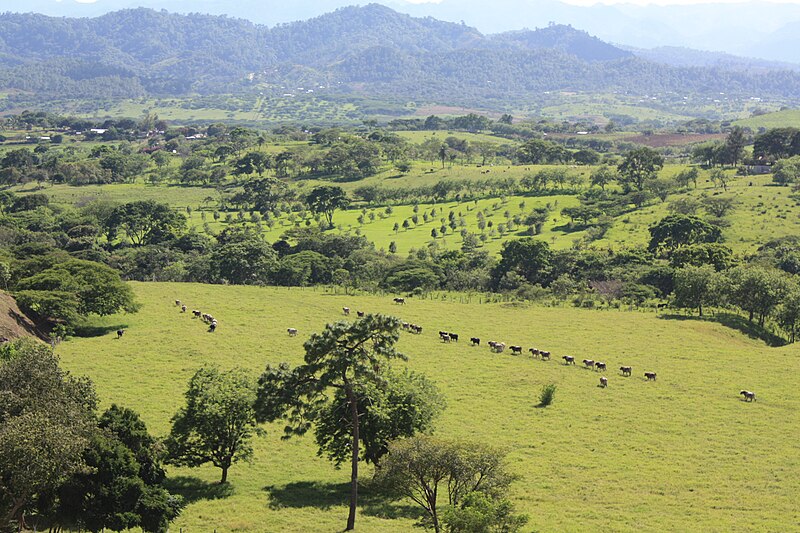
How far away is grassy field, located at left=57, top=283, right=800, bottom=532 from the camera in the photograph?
37.9 m

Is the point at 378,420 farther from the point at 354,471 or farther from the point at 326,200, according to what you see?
the point at 326,200

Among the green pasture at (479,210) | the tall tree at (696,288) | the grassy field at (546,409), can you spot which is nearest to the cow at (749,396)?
the grassy field at (546,409)

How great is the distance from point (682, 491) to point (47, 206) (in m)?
138

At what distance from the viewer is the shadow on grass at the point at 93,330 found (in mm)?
66688

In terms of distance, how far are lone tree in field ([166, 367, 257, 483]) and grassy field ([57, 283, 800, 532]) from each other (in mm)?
1700

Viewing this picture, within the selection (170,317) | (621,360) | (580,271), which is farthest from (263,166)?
(621,360)

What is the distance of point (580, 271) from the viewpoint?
10688cm

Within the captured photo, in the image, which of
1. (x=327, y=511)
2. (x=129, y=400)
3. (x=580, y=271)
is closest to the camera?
(x=327, y=511)

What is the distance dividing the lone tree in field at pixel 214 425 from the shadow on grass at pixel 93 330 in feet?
98.8

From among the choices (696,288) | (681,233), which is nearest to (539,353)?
(696,288)

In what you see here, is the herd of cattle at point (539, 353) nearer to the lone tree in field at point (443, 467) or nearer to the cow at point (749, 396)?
the cow at point (749, 396)

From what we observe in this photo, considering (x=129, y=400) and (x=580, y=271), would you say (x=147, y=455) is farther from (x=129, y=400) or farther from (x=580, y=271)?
(x=580, y=271)

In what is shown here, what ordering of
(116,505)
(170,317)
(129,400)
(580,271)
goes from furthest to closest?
(580,271) → (170,317) → (129,400) → (116,505)

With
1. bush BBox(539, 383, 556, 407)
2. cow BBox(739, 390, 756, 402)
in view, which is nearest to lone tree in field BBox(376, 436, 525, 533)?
bush BBox(539, 383, 556, 407)
